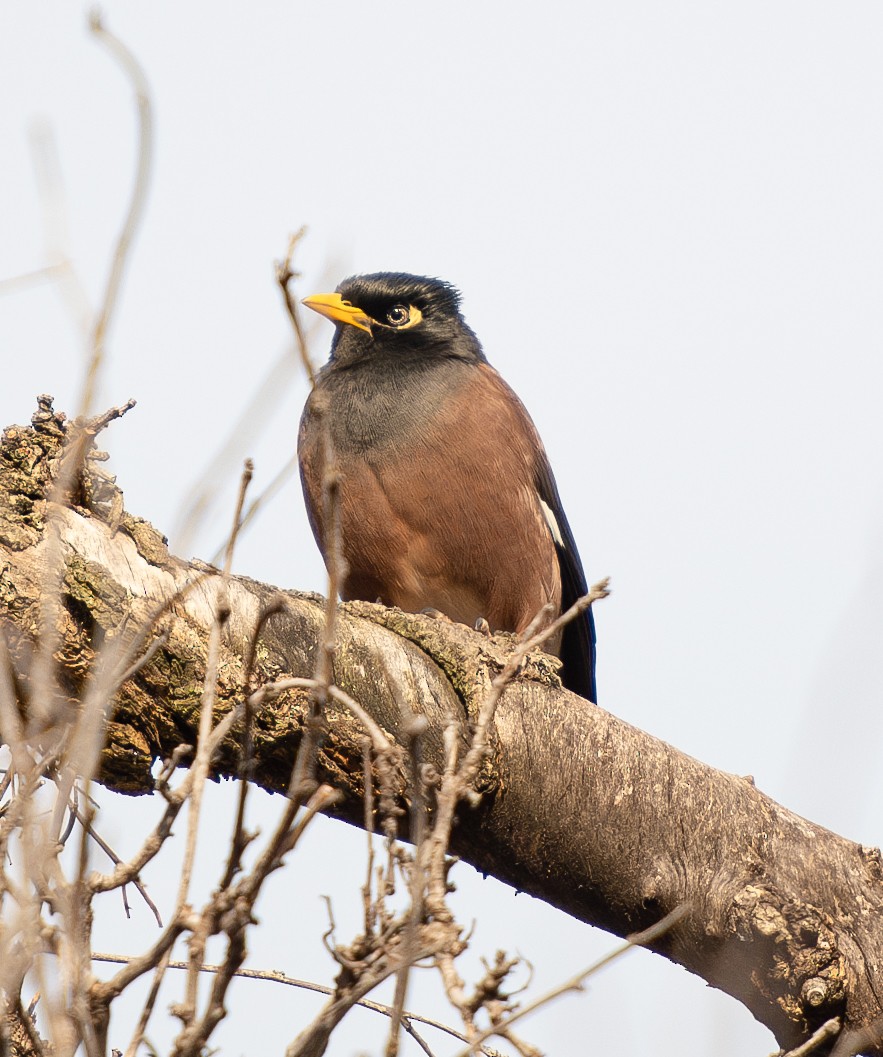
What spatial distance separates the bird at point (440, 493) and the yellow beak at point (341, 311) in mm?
245

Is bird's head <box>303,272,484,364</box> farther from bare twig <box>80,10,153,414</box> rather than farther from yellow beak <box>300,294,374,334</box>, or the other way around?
bare twig <box>80,10,153,414</box>

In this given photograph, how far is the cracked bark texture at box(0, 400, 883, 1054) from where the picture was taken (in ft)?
10.5

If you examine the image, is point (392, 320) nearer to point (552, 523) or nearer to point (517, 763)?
point (552, 523)

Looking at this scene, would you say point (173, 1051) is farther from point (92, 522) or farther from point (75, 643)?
point (92, 522)

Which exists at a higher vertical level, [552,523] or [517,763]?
[552,523]

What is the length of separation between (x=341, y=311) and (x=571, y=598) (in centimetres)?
188

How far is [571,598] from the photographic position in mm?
6355

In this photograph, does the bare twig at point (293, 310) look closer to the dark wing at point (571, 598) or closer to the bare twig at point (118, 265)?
the bare twig at point (118, 265)

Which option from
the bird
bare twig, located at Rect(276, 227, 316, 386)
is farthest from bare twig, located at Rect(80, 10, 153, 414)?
the bird

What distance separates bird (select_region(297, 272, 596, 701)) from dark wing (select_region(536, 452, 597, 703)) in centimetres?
2

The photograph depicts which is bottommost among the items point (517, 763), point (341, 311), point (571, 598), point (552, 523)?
point (517, 763)

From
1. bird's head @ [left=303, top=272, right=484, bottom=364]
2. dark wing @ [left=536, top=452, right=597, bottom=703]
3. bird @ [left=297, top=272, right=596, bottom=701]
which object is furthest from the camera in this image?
bird's head @ [left=303, top=272, right=484, bottom=364]

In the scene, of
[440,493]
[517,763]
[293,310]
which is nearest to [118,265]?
[293,310]

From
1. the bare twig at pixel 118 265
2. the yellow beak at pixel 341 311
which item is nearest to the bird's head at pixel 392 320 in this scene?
the yellow beak at pixel 341 311
